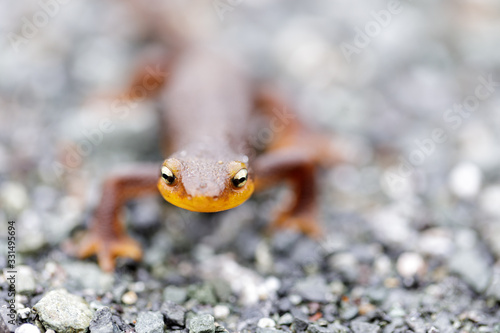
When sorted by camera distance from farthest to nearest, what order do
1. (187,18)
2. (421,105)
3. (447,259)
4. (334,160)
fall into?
(187,18), (421,105), (334,160), (447,259)

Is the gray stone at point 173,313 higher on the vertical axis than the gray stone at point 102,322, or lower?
higher

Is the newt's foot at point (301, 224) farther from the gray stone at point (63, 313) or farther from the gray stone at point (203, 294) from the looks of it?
the gray stone at point (63, 313)

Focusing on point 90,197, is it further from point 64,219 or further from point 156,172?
point 156,172

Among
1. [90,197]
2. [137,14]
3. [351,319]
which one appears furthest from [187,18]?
[351,319]

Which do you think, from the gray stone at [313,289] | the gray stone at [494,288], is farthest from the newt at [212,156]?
the gray stone at [494,288]

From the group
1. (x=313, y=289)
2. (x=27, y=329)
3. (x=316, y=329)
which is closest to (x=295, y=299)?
(x=313, y=289)

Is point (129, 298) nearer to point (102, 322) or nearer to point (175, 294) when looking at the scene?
point (175, 294)
